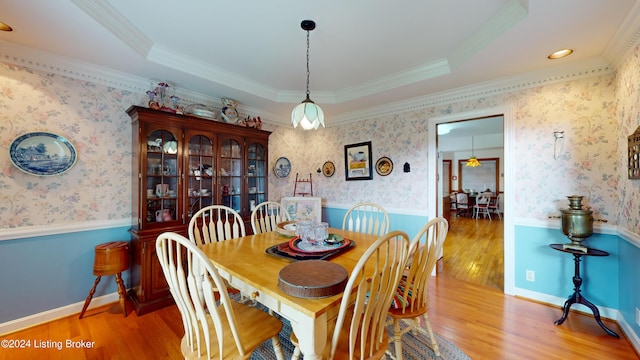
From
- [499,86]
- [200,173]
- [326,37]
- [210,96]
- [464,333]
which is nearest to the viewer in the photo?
[464,333]

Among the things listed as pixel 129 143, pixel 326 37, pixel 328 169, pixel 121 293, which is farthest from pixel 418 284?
pixel 129 143

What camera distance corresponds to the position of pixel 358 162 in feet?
12.3

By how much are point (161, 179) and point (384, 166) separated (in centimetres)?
279

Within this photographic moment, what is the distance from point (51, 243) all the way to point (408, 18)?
11.7 feet

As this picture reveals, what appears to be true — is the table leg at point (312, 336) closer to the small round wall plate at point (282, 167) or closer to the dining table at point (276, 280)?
the dining table at point (276, 280)

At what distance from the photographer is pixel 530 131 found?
2463 mm

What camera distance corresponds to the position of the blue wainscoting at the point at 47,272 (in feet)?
6.38

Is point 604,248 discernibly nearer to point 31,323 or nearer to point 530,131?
point 530,131

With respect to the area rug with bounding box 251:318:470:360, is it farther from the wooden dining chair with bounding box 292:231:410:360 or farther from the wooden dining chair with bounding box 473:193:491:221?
the wooden dining chair with bounding box 473:193:491:221

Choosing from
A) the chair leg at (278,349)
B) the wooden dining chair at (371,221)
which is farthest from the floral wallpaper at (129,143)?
the chair leg at (278,349)

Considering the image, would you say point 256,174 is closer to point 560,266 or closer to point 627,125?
point 560,266

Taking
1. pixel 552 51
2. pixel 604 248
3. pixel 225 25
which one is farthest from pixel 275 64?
pixel 604 248

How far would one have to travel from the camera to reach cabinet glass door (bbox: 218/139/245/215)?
293 centimetres

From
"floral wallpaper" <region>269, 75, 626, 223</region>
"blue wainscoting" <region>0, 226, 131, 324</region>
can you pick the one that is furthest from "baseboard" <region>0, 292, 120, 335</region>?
"floral wallpaper" <region>269, 75, 626, 223</region>
